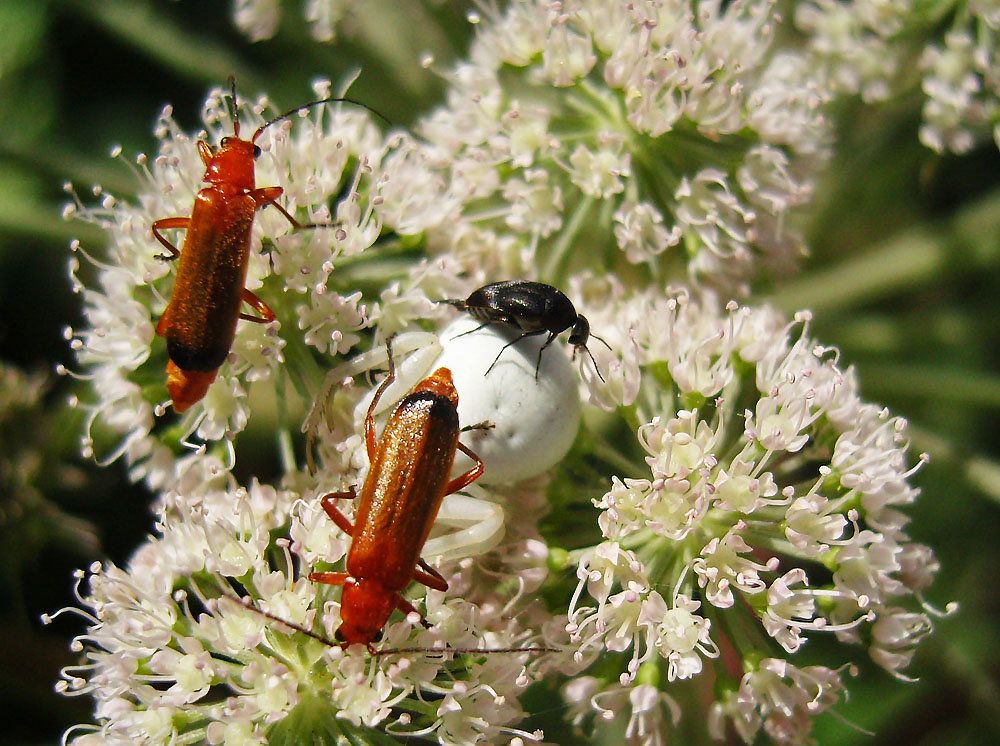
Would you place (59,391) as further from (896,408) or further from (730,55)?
(896,408)

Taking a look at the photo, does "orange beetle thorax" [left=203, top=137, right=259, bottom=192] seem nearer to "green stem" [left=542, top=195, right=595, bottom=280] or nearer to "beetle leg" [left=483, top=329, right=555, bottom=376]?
"beetle leg" [left=483, top=329, right=555, bottom=376]

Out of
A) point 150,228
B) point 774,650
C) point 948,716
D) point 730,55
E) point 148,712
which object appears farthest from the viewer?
point 948,716

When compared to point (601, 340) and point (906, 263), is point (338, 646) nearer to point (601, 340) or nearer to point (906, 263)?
point (601, 340)

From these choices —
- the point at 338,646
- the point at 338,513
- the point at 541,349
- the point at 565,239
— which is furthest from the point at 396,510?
the point at 565,239

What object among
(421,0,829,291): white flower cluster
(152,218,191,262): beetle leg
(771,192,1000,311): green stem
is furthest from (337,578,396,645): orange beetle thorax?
(771,192,1000,311): green stem

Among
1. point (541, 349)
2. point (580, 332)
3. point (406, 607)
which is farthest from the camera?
point (580, 332)

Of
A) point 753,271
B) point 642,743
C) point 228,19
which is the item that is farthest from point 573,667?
point 228,19

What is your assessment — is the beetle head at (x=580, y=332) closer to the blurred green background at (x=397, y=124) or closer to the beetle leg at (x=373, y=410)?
the beetle leg at (x=373, y=410)
